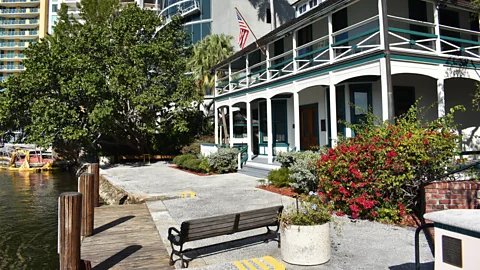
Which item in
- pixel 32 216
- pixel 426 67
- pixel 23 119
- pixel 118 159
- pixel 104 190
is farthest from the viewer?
pixel 118 159

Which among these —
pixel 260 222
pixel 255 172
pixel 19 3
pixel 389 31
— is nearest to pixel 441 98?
pixel 389 31

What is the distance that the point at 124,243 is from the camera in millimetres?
6410

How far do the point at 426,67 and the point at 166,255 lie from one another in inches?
410

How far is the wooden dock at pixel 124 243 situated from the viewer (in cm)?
547

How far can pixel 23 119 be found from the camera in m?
24.8

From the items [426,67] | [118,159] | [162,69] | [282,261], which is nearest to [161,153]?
[118,159]

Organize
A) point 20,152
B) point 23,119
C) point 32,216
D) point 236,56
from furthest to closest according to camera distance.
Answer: point 20,152 < point 23,119 < point 236,56 < point 32,216

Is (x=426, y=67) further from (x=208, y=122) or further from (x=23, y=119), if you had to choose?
(x=23, y=119)

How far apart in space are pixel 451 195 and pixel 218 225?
4.90 m

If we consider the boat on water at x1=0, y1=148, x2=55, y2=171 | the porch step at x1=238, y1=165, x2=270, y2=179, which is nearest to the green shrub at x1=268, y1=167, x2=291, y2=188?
the porch step at x1=238, y1=165, x2=270, y2=179

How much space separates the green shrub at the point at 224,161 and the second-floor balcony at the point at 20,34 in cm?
7966

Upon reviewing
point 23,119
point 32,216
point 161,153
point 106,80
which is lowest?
point 32,216

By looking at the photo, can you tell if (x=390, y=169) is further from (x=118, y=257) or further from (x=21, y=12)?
(x=21, y=12)

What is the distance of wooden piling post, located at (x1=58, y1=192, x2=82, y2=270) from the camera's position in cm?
504
